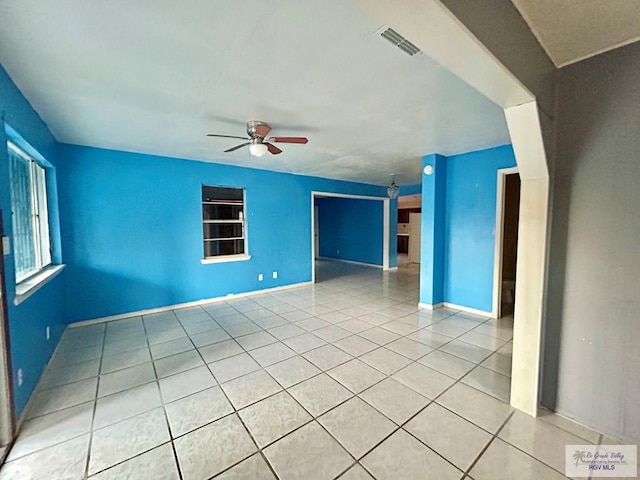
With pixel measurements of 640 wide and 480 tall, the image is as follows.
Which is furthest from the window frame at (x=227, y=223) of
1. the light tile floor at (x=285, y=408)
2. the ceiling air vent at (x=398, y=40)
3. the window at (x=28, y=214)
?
the ceiling air vent at (x=398, y=40)

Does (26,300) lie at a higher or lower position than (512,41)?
lower

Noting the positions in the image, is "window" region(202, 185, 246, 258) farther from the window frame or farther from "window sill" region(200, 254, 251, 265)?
"window sill" region(200, 254, 251, 265)

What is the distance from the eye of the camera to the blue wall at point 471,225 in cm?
367

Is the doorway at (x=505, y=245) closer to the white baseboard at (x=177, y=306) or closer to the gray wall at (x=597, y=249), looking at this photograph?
the gray wall at (x=597, y=249)

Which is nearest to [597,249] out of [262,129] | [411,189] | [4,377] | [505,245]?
[262,129]

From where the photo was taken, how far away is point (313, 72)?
1.79 m

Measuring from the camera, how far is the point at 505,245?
16.2 feet

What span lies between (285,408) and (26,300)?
2.11m

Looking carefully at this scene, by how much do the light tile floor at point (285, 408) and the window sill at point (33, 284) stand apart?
2.57 feet

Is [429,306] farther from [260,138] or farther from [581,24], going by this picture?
[581,24]

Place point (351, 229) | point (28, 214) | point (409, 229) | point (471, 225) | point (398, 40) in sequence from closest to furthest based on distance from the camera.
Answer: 1. point (398, 40)
2. point (28, 214)
3. point (471, 225)
4. point (351, 229)
5. point (409, 229)

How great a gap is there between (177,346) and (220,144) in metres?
2.46

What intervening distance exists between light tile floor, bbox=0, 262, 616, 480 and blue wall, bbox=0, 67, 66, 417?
19 centimetres

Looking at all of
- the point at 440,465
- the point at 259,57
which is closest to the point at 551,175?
the point at 440,465
